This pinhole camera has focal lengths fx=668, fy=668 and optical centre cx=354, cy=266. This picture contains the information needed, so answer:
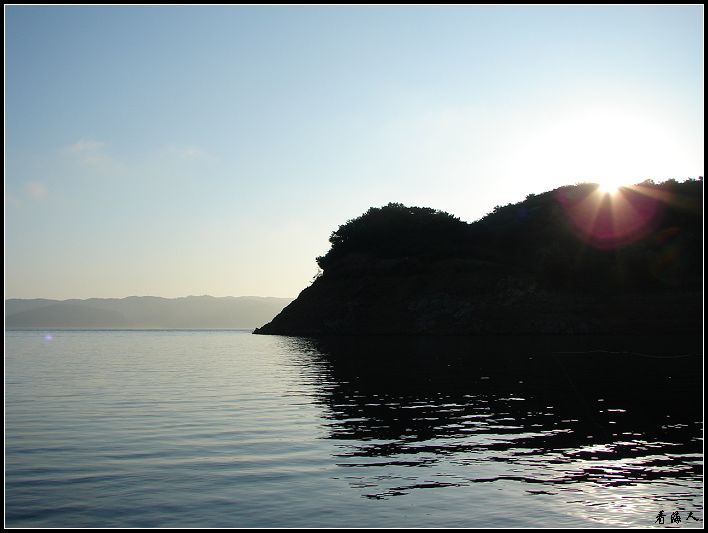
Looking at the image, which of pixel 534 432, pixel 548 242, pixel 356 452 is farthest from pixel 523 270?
pixel 356 452

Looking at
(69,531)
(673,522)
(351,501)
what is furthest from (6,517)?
(673,522)

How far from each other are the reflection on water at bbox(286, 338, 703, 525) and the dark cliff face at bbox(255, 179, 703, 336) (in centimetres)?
7074

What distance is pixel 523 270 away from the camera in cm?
13812

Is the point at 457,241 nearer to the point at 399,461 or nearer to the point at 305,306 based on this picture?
the point at 305,306

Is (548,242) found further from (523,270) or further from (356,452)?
(356,452)

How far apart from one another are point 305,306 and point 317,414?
12704 cm

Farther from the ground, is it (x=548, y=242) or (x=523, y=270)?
(x=548, y=242)

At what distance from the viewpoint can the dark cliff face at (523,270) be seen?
399 feet

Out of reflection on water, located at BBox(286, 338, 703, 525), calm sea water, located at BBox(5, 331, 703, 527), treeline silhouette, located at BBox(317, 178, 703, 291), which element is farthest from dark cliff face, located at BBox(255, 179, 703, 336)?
calm sea water, located at BBox(5, 331, 703, 527)

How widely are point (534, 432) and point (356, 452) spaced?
7.72 metres

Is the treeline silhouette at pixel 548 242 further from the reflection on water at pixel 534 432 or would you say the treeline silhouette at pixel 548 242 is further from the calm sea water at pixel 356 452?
the calm sea water at pixel 356 452

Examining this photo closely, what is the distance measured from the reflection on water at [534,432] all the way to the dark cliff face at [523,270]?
7074 centimetres

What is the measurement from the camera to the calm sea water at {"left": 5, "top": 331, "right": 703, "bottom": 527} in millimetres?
15172

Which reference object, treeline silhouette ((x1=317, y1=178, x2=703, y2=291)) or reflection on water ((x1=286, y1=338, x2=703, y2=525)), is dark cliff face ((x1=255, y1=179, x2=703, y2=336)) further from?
reflection on water ((x1=286, y1=338, x2=703, y2=525))
